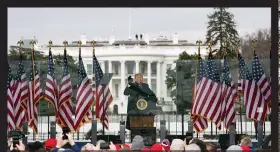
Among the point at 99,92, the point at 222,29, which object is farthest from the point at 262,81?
the point at 222,29

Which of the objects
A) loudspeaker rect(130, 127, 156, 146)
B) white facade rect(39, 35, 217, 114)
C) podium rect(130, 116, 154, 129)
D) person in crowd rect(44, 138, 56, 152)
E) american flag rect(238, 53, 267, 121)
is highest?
white facade rect(39, 35, 217, 114)

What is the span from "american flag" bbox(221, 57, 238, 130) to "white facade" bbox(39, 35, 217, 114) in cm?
206

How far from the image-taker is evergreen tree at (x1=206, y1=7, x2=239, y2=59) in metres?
25.4

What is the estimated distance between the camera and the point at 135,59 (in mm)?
19953

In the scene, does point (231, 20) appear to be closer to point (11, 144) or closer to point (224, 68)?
point (224, 68)

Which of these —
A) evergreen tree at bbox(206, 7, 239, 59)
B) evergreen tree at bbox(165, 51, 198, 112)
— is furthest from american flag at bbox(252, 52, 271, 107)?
evergreen tree at bbox(206, 7, 239, 59)

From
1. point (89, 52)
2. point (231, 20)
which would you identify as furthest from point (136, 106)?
point (231, 20)

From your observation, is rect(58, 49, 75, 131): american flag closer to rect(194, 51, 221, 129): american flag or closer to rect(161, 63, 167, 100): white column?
rect(194, 51, 221, 129): american flag

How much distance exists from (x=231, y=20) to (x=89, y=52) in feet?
29.9

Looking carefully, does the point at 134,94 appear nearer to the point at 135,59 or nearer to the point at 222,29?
the point at 135,59

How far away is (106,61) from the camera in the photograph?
18469 millimetres

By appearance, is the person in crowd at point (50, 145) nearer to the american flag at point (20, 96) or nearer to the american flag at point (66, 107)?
the american flag at point (20, 96)

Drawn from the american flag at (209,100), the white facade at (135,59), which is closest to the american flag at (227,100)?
the american flag at (209,100)

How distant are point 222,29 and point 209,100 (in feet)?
47.9
